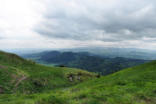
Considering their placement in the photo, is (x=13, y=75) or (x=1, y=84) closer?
(x=1, y=84)

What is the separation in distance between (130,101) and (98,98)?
87.4 inches

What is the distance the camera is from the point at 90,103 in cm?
614

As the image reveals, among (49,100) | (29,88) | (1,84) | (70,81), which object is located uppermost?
(49,100)

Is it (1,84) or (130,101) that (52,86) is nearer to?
(1,84)

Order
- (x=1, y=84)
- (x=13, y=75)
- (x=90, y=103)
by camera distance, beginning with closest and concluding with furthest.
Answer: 1. (x=90, y=103)
2. (x=1, y=84)
3. (x=13, y=75)

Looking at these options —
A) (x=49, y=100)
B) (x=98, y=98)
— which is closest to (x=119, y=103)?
(x=98, y=98)

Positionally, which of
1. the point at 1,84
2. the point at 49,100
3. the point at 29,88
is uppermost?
the point at 49,100

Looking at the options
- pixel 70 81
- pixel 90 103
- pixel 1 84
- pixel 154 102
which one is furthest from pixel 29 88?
pixel 154 102

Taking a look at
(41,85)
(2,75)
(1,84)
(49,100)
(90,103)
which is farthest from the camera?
(41,85)

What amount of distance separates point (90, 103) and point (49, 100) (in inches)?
120

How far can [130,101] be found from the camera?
634 centimetres

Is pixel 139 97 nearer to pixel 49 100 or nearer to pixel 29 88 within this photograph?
pixel 49 100

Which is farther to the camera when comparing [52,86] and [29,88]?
[52,86]

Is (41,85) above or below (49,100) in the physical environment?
below
